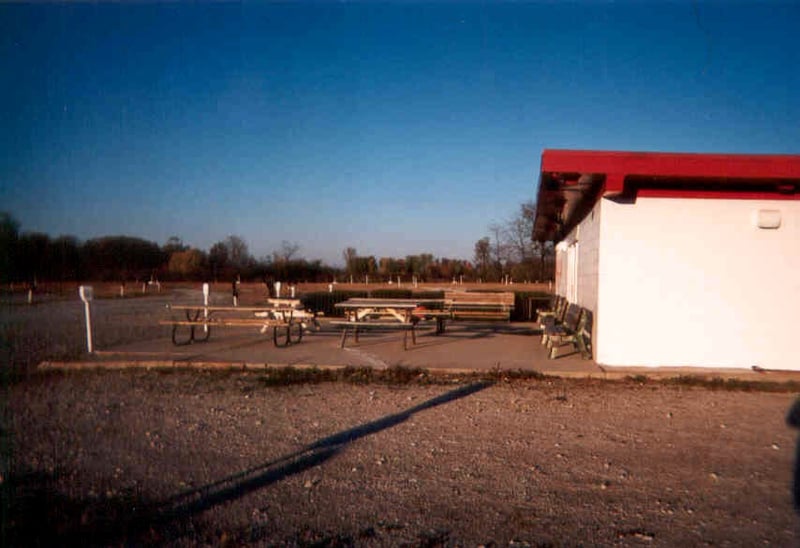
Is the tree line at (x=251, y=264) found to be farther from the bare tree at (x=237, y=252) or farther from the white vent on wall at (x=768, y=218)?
the white vent on wall at (x=768, y=218)

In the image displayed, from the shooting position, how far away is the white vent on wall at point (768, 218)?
7438 millimetres

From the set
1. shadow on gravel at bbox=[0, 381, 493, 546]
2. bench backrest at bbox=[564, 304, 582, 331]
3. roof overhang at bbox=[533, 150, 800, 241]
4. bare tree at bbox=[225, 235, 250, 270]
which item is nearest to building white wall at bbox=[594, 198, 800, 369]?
roof overhang at bbox=[533, 150, 800, 241]

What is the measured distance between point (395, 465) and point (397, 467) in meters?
0.05

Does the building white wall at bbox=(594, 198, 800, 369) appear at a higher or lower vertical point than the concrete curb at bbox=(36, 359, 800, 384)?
higher

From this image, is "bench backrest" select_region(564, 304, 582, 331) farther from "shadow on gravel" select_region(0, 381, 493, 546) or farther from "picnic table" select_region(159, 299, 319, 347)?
"shadow on gravel" select_region(0, 381, 493, 546)

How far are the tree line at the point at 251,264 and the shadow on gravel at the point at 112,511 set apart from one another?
70.2 feet

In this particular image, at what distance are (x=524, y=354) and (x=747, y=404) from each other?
3514mm

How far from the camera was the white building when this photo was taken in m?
7.56

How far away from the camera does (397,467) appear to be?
414 centimetres

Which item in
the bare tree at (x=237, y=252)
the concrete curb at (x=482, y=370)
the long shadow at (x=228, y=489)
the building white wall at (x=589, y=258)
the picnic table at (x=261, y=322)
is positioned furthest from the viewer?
the bare tree at (x=237, y=252)

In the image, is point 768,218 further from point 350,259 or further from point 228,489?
point 350,259

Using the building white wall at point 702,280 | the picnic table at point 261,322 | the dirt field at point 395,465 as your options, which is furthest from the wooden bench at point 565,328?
the picnic table at point 261,322

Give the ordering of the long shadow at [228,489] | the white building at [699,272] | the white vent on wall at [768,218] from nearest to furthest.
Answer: the long shadow at [228,489], the white vent on wall at [768,218], the white building at [699,272]

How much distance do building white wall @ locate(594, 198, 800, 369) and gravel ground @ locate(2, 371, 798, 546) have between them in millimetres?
1255
